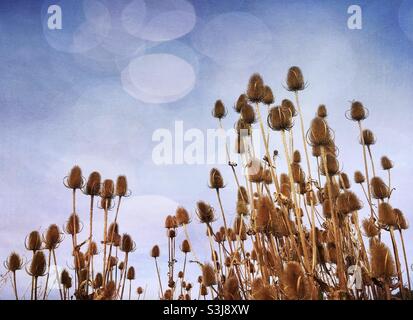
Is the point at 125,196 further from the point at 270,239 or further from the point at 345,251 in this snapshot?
the point at 345,251

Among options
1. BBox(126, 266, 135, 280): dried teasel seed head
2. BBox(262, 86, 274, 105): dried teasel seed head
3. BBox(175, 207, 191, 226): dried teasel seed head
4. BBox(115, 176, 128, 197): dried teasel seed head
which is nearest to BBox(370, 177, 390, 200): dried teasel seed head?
BBox(262, 86, 274, 105): dried teasel seed head

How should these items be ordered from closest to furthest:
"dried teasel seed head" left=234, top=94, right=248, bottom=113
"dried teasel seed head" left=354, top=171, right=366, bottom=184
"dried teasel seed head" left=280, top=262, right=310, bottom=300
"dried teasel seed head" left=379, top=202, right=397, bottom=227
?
"dried teasel seed head" left=280, top=262, right=310, bottom=300
"dried teasel seed head" left=379, top=202, right=397, bottom=227
"dried teasel seed head" left=234, top=94, right=248, bottom=113
"dried teasel seed head" left=354, top=171, right=366, bottom=184

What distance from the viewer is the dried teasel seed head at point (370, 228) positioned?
3559 mm

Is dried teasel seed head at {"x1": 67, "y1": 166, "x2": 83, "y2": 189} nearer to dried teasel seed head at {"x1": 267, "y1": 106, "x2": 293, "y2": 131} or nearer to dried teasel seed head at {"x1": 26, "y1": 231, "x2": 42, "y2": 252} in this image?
dried teasel seed head at {"x1": 26, "y1": 231, "x2": 42, "y2": 252}

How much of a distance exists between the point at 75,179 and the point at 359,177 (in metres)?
3.35

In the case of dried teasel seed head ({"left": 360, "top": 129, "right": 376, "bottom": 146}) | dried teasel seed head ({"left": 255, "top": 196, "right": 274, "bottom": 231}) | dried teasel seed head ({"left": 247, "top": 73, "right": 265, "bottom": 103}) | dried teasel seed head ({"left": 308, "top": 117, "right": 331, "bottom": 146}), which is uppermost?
dried teasel seed head ({"left": 247, "top": 73, "right": 265, "bottom": 103})

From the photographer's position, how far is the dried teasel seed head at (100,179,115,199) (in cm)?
405

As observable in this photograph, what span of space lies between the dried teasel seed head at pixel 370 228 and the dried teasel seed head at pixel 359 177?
0.97 metres

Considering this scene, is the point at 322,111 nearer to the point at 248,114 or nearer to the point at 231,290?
the point at 248,114

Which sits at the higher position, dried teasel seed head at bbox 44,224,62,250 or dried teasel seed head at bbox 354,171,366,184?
dried teasel seed head at bbox 354,171,366,184

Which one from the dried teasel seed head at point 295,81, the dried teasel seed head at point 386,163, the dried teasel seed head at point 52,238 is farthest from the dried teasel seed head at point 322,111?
the dried teasel seed head at point 52,238

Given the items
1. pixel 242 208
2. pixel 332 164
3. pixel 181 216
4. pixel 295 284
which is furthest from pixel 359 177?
pixel 295 284

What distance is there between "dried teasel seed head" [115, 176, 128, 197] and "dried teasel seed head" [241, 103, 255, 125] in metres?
1.63

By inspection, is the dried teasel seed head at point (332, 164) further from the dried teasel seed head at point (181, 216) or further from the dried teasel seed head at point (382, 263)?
the dried teasel seed head at point (181, 216)
